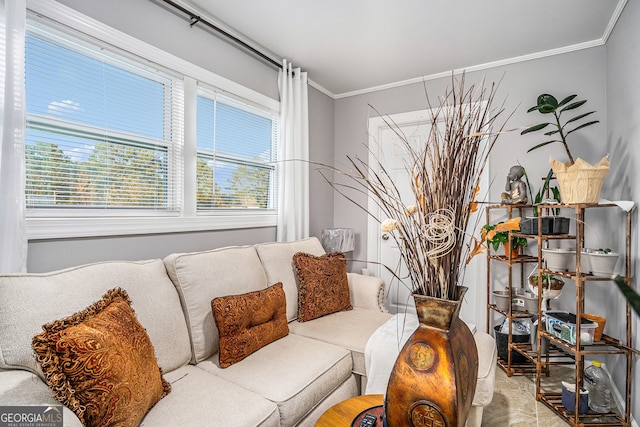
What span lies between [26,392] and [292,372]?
972 millimetres

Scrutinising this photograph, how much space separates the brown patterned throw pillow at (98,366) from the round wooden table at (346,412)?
2.08 ft

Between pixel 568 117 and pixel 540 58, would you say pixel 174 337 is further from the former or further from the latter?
pixel 540 58

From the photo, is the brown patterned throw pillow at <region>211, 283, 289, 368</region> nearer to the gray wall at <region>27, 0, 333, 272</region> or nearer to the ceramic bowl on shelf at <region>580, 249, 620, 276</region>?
the gray wall at <region>27, 0, 333, 272</region>

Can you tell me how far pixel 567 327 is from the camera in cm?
204

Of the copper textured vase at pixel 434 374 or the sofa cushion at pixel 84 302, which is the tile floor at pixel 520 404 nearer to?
the copper textured vase at pixel 434 374

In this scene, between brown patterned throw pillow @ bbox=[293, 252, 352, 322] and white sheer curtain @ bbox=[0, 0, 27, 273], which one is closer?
white sheer curtain @ bbox=[0, 0, 27, 273]

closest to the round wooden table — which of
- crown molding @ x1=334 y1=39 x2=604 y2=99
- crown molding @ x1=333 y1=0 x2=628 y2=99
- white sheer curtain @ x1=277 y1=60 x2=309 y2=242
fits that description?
white sheer curtain @ x1=277 y1=60 x2=309 y2=242

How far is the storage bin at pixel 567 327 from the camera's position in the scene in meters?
1.99

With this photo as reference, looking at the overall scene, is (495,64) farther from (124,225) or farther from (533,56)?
(124,225)

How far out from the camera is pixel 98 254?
1.79 meters

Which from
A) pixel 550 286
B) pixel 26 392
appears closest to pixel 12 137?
pixel 26 392

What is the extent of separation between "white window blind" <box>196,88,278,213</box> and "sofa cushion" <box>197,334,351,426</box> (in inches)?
45.9

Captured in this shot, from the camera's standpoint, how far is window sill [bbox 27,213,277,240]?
62.3 inches

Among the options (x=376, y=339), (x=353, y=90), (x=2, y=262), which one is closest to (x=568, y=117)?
(x=353, y=90)
